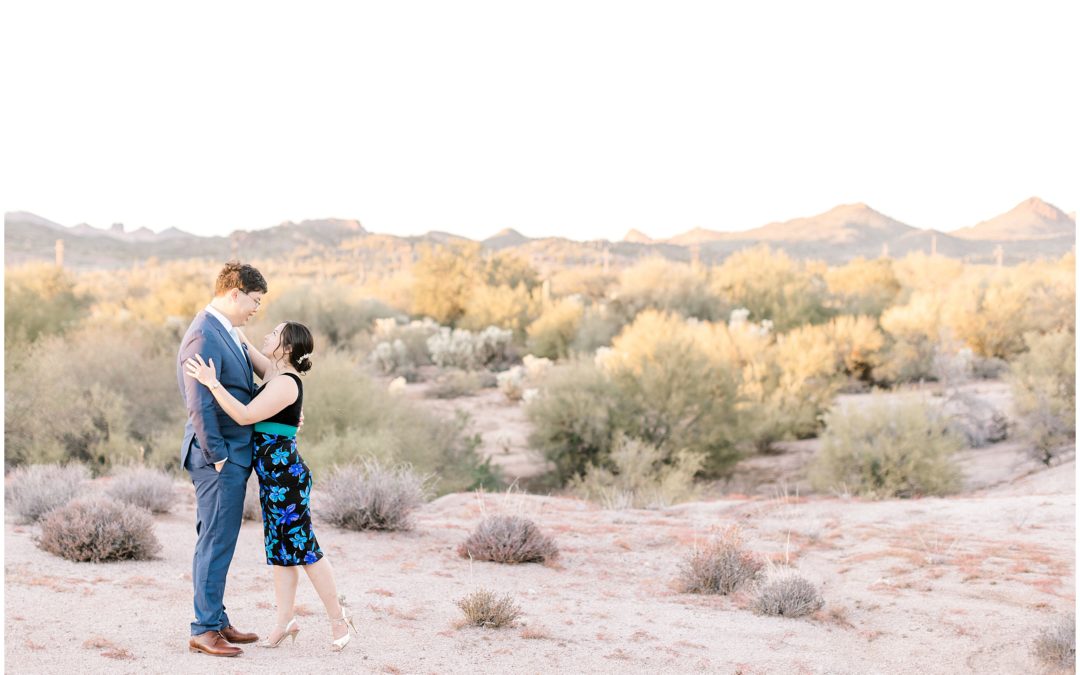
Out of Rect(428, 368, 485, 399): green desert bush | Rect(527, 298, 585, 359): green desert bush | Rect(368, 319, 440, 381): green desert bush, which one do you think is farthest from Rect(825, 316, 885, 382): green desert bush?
Rect(368, 319, 440, 381): green desert bush

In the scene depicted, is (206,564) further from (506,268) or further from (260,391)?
(506,268)

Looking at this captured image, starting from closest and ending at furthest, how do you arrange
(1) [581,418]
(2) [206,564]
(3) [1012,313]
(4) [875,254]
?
(2) [206,564] < (1) [581,418] < (3) [1012,313] < (4) [875,254]

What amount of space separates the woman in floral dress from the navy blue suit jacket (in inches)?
4.6

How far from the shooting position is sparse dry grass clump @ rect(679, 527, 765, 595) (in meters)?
8.81

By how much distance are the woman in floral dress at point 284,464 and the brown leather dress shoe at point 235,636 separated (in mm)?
129

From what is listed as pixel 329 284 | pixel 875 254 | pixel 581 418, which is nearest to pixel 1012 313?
pixel 581 418

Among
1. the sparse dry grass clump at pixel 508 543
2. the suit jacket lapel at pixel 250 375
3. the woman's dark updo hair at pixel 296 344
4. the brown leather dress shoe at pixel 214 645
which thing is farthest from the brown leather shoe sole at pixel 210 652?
the sparse dry grass clump at pixel 508 543

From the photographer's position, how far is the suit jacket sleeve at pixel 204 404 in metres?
5.47

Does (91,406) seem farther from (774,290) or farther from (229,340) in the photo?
(774,290)

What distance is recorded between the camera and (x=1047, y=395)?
62.7 ft

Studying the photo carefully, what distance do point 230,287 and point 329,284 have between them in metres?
34.5

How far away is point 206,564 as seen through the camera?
5688 mm

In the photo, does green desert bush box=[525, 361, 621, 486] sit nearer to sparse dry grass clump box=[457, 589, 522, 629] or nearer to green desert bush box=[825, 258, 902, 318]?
sparse dry grass clump box=[457, 589, 522, 629]

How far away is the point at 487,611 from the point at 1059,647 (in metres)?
4.01
